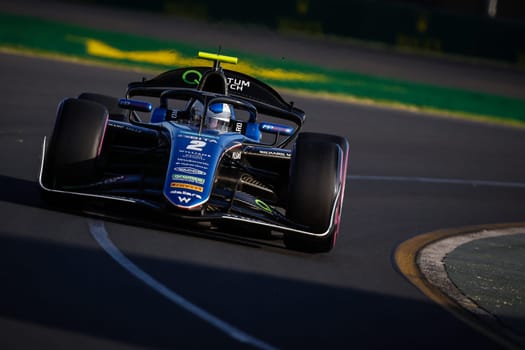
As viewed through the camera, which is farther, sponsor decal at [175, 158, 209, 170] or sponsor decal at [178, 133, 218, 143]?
sponsor decal at [178, 133, 218, 143]

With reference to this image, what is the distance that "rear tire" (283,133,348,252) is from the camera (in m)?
8.92

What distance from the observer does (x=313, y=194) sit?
8.95 meters

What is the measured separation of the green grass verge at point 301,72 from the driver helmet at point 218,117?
1191cm

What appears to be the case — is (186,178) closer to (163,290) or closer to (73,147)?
(73,147)

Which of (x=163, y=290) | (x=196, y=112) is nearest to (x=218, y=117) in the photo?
(x=196, y=112)

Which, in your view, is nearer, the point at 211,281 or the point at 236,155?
the point at 211,281

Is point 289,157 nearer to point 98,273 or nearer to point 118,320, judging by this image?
point 98,273

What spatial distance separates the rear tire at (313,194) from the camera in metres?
8.92

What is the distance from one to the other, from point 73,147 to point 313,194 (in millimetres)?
1919

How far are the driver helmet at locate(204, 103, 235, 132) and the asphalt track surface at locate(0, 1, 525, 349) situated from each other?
111 cm

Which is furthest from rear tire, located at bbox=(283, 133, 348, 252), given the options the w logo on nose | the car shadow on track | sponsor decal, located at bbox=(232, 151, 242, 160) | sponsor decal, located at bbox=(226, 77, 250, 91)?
sponsor decal, located at bbox=(226, 77, 250, 91)

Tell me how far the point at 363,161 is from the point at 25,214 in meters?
7.43

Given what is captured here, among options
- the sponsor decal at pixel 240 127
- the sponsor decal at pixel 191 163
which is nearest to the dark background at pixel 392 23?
the sponsor decal at pixel 240 127

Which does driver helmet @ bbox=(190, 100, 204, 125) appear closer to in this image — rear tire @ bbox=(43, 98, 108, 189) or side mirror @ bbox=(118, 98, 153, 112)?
side mirror @ bbox=(118, 98, 153, 112)
